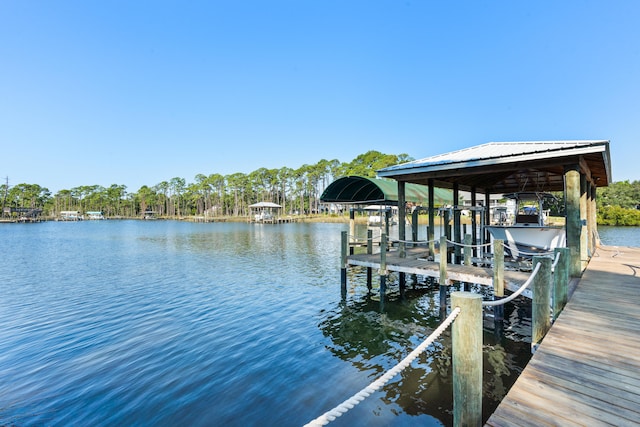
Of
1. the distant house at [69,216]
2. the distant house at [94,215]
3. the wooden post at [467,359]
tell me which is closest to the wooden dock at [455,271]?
the wooden post at [467,359]

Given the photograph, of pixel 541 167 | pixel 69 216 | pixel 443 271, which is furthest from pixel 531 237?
pixel 69 216

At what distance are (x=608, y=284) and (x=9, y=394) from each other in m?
11.9

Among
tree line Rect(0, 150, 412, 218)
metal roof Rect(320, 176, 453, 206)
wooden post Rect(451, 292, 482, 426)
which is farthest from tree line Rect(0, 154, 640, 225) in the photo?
wooden post Rect(451, 292, 482, 426)

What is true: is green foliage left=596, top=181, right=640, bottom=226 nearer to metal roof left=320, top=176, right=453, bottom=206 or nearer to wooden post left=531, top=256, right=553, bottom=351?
metal roof left=320, top=176, right=453, bottom=206

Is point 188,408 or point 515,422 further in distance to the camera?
point 188,408

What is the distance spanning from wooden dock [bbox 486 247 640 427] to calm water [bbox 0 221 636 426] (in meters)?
1.70

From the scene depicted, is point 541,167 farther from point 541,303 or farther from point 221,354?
point 221,354

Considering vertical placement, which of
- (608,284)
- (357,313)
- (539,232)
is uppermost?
(539,232)

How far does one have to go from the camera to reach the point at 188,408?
5035 millimetres

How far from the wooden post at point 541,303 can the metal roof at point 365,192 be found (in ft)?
31.9

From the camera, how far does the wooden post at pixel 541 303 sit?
14.9ft

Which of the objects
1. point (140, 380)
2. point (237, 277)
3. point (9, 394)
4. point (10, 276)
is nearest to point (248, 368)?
point (140, 380)

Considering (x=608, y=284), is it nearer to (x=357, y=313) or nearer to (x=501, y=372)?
(x=501, y=372)

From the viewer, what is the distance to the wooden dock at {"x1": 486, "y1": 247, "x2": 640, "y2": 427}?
254cm
